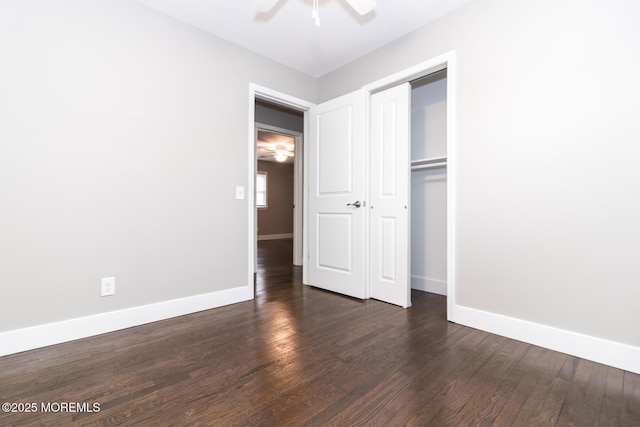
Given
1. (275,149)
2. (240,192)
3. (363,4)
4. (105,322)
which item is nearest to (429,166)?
(363,4)

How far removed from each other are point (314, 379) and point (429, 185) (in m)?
2.43

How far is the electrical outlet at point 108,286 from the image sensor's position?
213 cm

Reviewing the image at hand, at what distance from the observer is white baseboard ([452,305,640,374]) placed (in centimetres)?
165

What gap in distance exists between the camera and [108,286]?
2148mm

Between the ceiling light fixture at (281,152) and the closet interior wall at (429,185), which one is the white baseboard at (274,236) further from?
the closet interior wall at (429,185)

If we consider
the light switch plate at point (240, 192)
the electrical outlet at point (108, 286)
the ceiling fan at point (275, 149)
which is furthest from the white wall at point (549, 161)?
the ceiling fan at point (275, 149)

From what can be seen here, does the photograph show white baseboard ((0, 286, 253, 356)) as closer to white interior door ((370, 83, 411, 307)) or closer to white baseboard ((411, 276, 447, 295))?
white interior door ((370, 83, 411, 307))

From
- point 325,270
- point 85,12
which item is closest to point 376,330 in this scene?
point 325,270

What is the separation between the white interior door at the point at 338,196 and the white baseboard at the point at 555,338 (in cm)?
103

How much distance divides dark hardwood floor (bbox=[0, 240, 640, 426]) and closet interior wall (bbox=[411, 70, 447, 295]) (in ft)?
3.53

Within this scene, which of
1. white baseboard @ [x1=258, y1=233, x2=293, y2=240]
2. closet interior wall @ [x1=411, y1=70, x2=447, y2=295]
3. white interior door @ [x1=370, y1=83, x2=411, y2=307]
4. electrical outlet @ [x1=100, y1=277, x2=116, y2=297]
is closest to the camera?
electrical outlet @ [x1=100, y1=277, x2=116, y2=297]

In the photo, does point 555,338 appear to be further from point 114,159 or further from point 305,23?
point 114,159

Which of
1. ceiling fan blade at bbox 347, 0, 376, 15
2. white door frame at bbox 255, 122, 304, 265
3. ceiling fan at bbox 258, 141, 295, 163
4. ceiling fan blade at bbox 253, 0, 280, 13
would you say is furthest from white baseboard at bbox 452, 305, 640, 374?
ceiling fan at bbox 258, 141, 295, 163

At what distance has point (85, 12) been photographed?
2061mm
